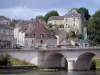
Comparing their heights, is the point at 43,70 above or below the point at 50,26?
below

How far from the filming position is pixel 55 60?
105m

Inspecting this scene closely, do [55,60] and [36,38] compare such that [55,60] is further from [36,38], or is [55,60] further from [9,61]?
[36,38]

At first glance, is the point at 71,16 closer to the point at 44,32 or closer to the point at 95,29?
the point at 95,29

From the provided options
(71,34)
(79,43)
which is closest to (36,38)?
(79,43)

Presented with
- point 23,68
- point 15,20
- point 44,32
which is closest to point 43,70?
point 23,68

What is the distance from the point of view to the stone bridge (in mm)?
97500

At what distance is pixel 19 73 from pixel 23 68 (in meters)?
8.76

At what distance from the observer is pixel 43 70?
96.1 m

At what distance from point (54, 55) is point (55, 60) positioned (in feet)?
6.22

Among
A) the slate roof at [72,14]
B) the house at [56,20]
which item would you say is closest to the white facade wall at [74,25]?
the slate roof at [72,14]

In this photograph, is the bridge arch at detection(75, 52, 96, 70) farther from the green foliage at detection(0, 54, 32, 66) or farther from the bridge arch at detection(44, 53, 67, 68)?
the green foliage at detection(0, 54, 32, 66)

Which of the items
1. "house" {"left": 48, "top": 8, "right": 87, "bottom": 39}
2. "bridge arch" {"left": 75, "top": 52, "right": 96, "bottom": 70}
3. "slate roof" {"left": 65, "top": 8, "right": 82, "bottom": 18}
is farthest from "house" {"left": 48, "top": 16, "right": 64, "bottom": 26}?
"bridge arch" {"left": 75, "top": 52, "right": 96, "bottom": 70}

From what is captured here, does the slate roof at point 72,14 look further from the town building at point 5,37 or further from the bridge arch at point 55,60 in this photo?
the bridge arch at point 55,60

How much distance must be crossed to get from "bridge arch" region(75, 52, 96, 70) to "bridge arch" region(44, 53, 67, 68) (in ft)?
15.0
